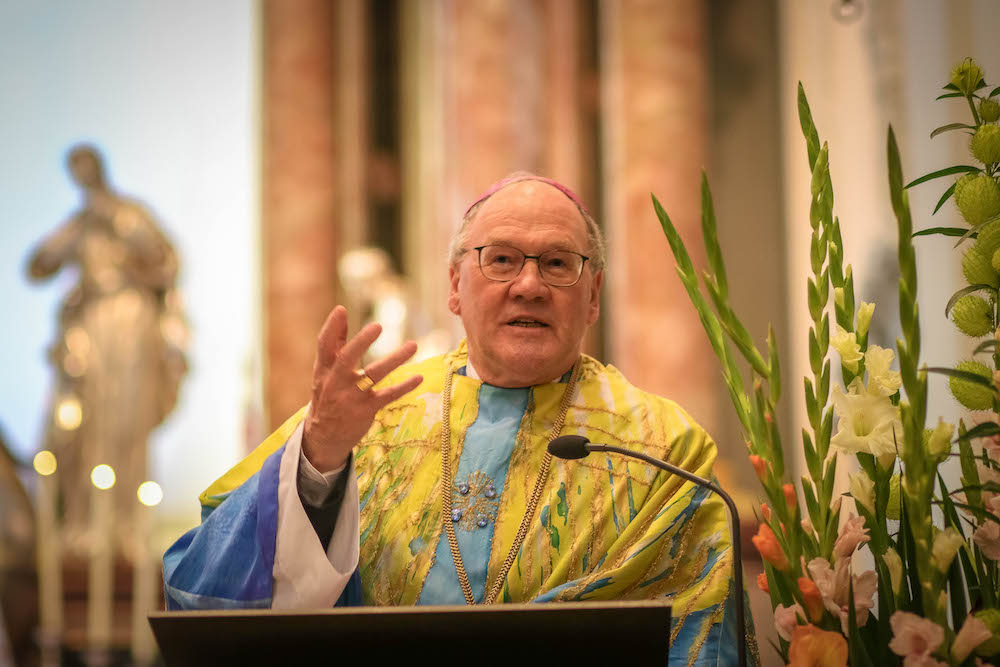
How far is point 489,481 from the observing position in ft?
8.17

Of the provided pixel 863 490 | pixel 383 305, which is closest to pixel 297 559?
pixel 863 490

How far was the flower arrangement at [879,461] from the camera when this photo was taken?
5.01 ft

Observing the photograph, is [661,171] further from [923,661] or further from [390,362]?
[923,661]

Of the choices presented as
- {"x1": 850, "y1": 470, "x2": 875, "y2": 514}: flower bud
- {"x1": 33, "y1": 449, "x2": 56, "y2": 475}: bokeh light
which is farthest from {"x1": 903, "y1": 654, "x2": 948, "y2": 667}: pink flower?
{"x1": 33, "y1": 449, "x2": 56, "y2": 475}: bokeh light

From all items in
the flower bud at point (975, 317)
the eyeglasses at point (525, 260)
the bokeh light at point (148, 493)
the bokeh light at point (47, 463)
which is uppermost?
the eyeglasses at point (525, 260)

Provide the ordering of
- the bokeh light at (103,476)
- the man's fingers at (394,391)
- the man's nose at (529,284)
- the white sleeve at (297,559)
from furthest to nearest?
the bokeh light at (103,476)
the man's nose at (529,284)
the white sleeve at (297,559)
the man's fingers at (394,391)

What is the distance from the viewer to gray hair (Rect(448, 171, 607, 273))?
2652 millimetres

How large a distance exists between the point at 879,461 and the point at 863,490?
5cm

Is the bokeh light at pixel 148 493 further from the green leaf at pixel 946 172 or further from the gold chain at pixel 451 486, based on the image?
the green leaf at pixel 946 172

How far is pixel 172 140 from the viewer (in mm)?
12375

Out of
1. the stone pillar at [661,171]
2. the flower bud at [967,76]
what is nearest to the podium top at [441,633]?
the flower bud at [967,76]

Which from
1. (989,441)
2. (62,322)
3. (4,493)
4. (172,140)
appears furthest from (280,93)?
(989,441)

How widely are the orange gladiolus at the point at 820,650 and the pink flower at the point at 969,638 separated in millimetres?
150

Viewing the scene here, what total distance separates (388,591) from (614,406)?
0.70 m
